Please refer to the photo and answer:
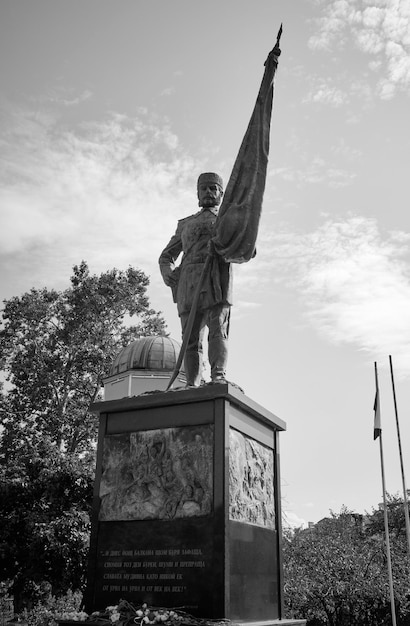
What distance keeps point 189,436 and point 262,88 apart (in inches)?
183

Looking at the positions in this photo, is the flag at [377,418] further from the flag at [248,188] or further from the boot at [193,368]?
the flag at [248,188]

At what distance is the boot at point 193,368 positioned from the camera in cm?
836

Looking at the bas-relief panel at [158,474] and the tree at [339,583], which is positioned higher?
the bas-relief panel at [158,474]

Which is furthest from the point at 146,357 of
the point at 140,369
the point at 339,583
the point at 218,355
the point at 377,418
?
the point at 218,355

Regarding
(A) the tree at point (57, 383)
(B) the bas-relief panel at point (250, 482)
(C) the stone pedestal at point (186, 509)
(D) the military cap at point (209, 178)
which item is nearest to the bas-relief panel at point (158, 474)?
(C) the stone pedestal at point (186, 509)

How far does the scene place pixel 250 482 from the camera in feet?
24.7

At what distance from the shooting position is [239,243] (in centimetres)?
816

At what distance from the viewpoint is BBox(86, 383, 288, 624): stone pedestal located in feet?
21.6

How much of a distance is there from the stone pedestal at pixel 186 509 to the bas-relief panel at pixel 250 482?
0.01 m

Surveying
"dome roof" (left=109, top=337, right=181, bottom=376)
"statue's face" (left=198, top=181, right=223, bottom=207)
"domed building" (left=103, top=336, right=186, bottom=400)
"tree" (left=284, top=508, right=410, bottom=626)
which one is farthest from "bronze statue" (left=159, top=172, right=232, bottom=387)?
"dome roof" (left=109, top=337, right=181, bottom=376)

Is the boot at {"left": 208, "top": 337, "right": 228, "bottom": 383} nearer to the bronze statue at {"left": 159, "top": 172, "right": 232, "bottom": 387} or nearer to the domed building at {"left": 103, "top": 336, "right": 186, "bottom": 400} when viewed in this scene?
the bronze statue at {"left": 159, "top": 172, "right": 232, "bottom": 387}

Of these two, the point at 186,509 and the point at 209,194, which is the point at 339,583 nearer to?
the point at 186,509

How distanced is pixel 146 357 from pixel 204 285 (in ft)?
72.2

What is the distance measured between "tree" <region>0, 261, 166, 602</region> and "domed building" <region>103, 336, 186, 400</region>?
1.31 meters
